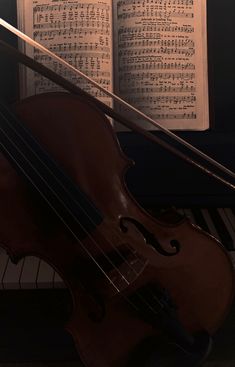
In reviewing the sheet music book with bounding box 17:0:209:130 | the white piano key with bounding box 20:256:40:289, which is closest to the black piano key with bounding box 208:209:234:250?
the sheet music book with bounding box 17:0:209:130

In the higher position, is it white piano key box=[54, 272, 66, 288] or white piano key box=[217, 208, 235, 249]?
white piano key box=[217, 208, 235, 249]

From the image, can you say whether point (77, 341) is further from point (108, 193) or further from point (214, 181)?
point (214, 181)

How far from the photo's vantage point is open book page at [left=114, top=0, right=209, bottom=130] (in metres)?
1.24

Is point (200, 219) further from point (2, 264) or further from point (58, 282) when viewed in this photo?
point (2, 264)

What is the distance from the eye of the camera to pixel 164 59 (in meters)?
1.24

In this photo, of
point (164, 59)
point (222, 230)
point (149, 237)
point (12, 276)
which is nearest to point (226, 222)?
point (222, 230)

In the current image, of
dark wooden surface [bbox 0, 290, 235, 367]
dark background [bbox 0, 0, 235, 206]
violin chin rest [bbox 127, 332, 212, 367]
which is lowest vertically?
dark wooden surface [bbox 0, 290, 235, 367]

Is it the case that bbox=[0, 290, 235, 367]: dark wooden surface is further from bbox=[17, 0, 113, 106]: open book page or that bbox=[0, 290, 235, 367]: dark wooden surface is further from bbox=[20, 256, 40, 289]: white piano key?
bbox=[17, 0, 113, 106]: open book page

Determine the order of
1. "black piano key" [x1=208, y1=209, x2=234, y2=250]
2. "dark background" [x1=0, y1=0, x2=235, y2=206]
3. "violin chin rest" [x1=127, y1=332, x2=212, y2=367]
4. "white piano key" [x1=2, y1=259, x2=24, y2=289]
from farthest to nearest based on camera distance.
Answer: "dark background" [x1=0, y1=0, x2=235, y2=206] → "black piano key" [x1=208, y1=209, x2=234, y2=250] → "white piano key" [x1=2, y1=259, x2=24, y2=289] → "violin chin rest" [x1=127, y1=332, x2=212, y2=367]

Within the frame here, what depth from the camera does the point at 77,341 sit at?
96 cm

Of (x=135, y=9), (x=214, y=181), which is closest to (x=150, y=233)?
(x=214, y=181)

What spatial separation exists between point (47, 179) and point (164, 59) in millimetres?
516

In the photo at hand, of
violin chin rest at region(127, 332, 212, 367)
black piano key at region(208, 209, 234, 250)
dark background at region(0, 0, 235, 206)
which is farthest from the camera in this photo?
dark background at region(0, 0, 235, 206)

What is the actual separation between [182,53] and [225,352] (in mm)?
889
